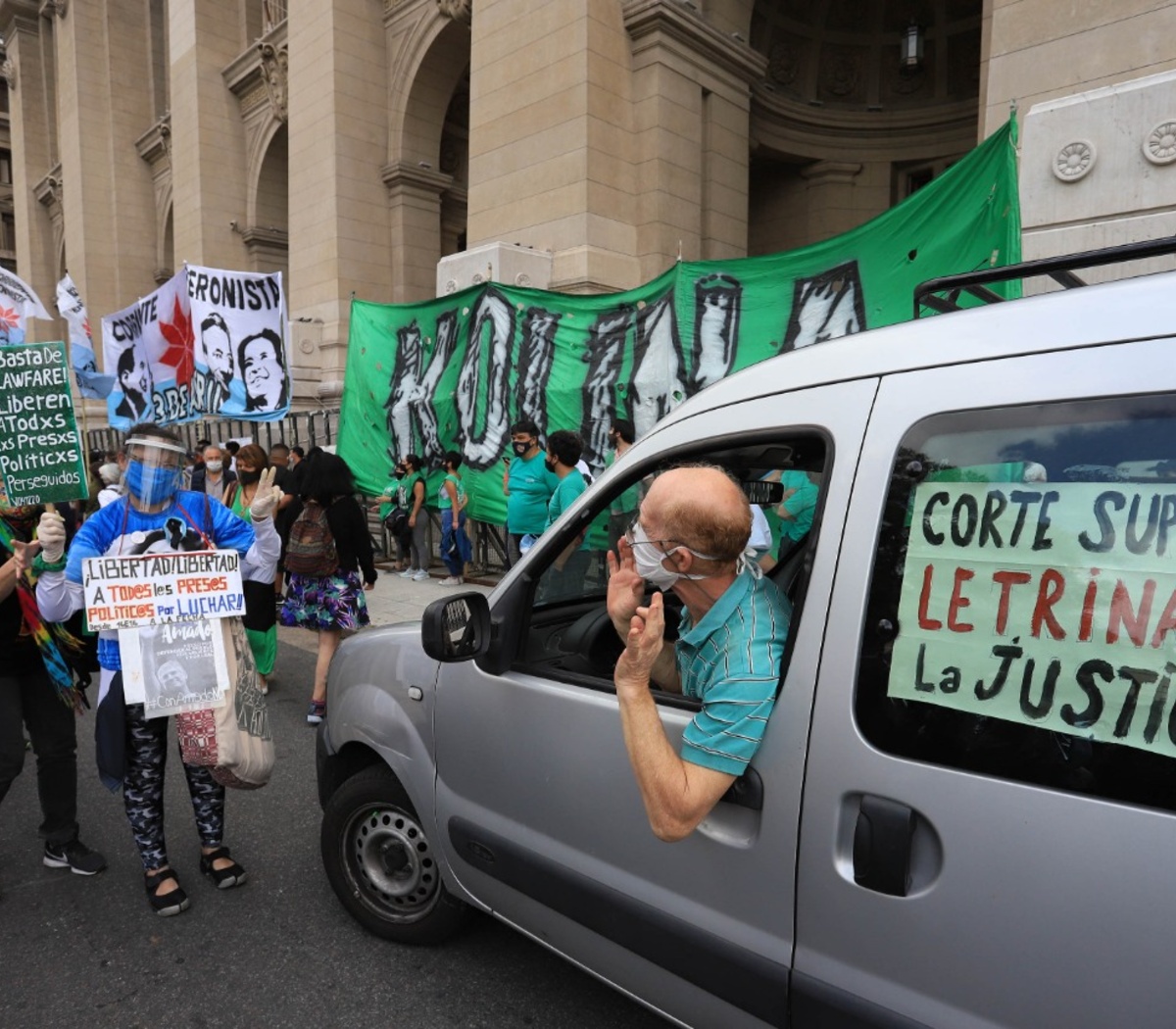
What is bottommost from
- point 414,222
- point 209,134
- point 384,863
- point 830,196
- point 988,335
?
point 384,863

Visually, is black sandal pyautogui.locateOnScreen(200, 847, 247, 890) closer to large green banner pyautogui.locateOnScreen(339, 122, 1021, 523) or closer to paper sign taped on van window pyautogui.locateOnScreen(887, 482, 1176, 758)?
paper sign taped on van window pyautogui.locateOnScreen(887, 482, 1176, 758)

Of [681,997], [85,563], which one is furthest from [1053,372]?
[85,563]

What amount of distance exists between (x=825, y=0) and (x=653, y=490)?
18230 mm

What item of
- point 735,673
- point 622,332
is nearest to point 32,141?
point 622,332

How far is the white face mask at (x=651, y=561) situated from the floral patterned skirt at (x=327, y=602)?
3.80 m

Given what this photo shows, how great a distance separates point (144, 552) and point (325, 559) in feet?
7.21

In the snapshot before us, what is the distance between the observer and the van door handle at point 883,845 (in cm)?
143

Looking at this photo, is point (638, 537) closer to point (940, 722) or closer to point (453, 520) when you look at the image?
point (940, 722)

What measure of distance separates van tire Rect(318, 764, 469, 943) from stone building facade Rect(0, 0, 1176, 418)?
17.8 ft

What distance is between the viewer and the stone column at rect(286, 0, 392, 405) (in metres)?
16.1

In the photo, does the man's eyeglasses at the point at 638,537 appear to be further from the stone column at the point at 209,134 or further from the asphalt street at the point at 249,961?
the stone column at the point at 209,134

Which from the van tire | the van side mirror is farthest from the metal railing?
the van side mirror

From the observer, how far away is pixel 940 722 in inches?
56.5

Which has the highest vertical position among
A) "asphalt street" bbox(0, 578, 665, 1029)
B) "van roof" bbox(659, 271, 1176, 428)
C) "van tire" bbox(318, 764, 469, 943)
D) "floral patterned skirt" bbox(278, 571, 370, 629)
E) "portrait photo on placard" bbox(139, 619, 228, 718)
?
"van roof" bbox(659, 271, 1176, 428)
